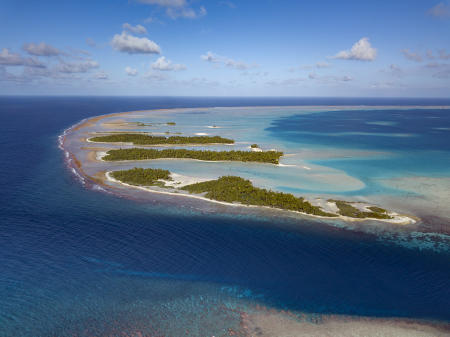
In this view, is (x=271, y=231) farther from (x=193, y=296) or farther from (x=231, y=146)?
(x=231, y=146)

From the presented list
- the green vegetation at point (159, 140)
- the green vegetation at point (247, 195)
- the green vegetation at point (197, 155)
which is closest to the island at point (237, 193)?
the green vegetation at point (247, 195)

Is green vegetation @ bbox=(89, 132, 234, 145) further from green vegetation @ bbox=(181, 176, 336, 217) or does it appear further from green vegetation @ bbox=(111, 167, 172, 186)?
green vegetation @ bbox=(181, 176, 336, 217)

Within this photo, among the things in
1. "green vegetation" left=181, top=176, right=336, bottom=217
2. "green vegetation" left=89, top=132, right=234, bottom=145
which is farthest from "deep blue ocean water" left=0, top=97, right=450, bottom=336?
"green vegetation" left=89, top=132, right=234, bottom=145

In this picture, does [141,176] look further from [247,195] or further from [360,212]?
[360,212]

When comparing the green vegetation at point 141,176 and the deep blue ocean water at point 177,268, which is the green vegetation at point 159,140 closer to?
the green vegetation at point 141,176

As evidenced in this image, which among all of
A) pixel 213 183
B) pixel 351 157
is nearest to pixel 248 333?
pixel 213 183

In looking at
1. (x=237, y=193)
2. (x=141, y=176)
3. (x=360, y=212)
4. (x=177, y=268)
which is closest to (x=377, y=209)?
(x=360, y=212)
